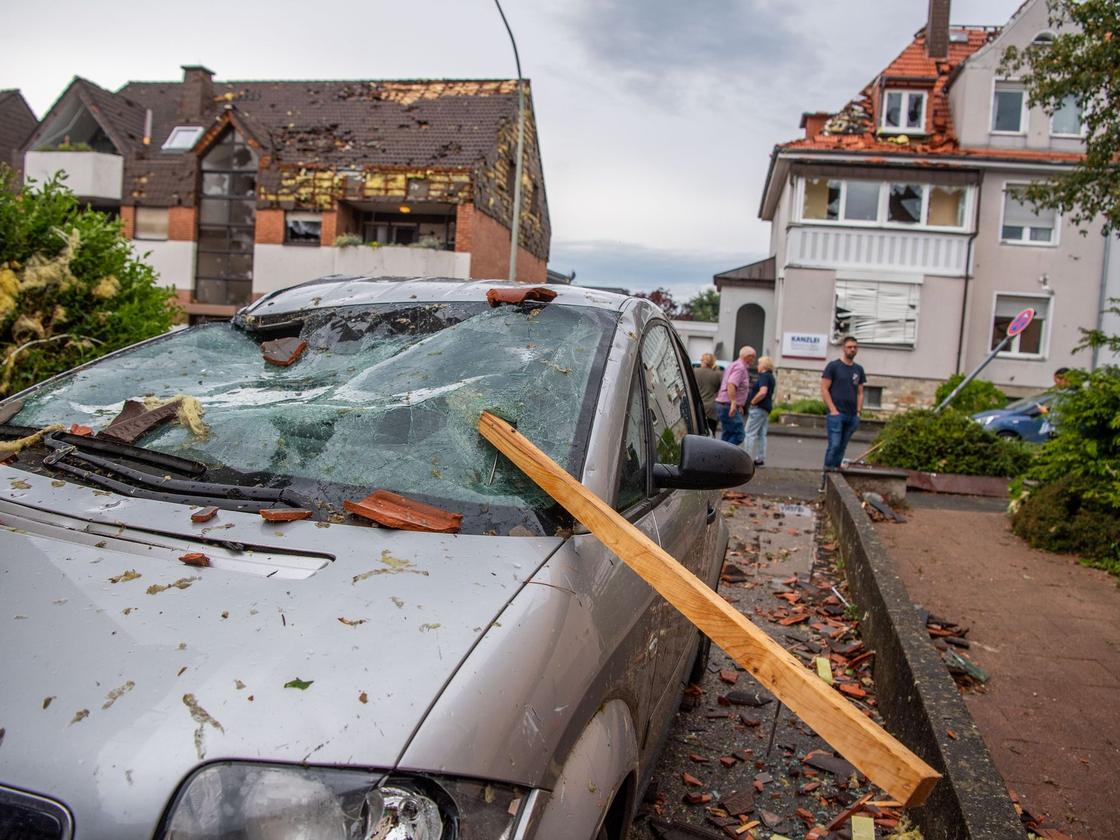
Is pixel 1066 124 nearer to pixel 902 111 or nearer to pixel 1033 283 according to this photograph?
pixel 902 111

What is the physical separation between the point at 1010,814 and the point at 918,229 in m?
24.9

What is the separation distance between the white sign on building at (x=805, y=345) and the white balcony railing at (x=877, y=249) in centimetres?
210

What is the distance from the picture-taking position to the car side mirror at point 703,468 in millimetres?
2480

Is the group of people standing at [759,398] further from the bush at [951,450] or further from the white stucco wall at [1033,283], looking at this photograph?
the white stucco wall at [1033,283]

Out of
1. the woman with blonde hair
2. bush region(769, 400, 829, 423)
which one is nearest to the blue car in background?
bush region(769, 400, 829, 423)

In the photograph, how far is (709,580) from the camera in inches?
146

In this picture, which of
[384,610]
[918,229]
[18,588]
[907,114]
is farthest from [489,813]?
[907,114]

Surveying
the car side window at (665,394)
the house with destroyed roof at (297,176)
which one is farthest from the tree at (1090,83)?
the house with destroyed roof at (297,176)

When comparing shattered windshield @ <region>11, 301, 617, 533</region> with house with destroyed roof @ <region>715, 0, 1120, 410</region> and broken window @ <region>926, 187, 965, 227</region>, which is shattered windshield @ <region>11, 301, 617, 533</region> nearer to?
house with destroyed roof @ <region>715, 0, 1120, 410</region>

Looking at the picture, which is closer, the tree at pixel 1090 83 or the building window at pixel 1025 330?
the tree at pixel 1090 83

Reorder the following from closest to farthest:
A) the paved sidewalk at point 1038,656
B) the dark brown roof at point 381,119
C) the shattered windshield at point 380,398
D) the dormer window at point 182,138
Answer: the shattered windshield at point 380,398 → the paved sidewalk at point 1038,656 → the dark brown roof at point 381,119 → the dormer window at point 182,138

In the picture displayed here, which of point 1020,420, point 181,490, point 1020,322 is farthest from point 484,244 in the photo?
point 181,490

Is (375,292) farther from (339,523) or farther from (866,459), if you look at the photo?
(866,459)

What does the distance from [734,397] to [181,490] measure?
35.2 feet
